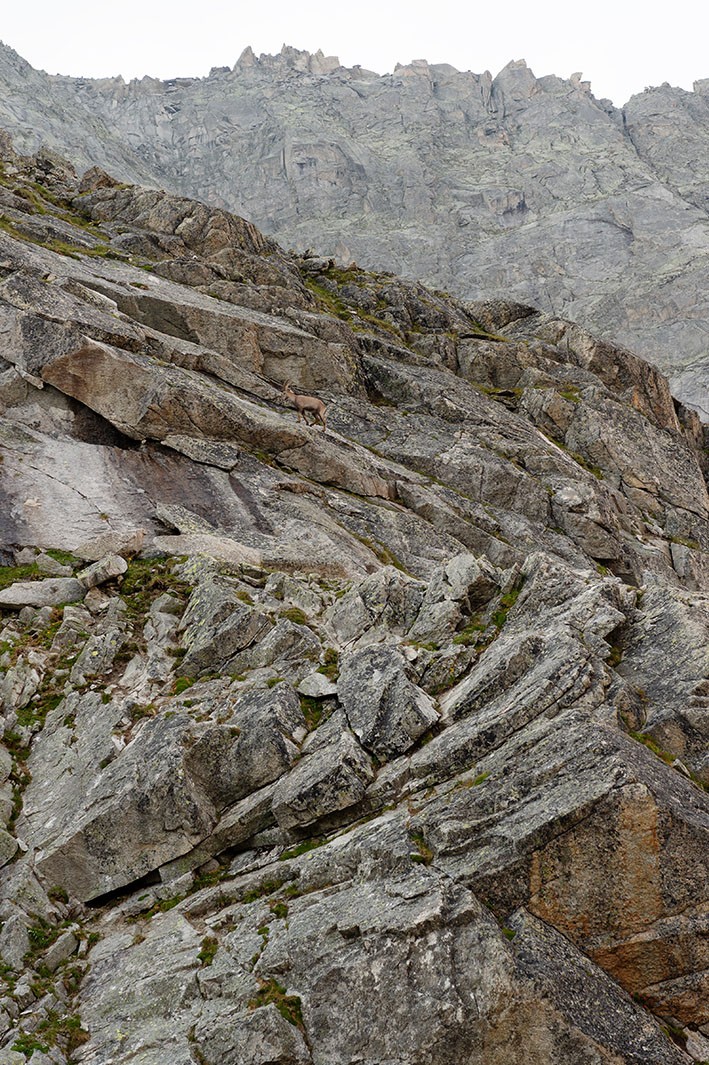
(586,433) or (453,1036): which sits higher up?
(586,433)

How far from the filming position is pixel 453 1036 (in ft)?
33.0

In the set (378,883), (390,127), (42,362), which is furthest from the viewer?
(390,127)

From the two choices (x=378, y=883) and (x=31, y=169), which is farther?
(x=31, y=169)

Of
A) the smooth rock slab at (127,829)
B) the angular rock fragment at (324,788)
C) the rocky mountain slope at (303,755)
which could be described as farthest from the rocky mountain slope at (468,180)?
the smooth rock slab at (127,829)

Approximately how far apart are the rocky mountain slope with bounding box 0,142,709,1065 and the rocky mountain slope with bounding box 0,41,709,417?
103m

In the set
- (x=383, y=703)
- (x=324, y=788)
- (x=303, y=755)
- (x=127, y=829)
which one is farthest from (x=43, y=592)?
(x=324, y=788)

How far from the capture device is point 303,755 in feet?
50.4

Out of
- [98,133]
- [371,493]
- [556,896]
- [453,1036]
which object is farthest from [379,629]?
[98,133]

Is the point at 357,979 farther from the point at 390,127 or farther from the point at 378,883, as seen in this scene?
the point at 390,127

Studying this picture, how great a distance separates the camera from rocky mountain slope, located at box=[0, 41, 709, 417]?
137m

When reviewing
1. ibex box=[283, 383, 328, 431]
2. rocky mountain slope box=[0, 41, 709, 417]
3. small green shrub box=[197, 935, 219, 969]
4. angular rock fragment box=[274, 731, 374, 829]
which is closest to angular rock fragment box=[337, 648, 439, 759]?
angular rock fragment box=[274, 731, 374, 829]

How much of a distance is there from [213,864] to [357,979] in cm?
446

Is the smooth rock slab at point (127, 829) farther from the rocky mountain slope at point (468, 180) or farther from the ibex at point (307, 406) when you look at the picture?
the rocky mountain slope at point (468, 180)

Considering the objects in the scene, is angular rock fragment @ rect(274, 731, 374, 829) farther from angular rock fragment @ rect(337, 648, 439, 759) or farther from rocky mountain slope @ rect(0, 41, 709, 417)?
rocky mountain slope @ rect(0, 41, 709, 417)
